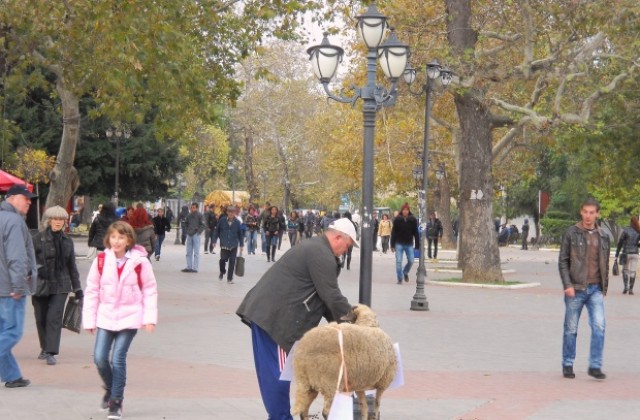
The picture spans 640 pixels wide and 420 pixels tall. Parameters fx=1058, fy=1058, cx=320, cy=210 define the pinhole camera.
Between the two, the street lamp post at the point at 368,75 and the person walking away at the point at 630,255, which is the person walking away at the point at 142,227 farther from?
the person walking away at the point at 630,255

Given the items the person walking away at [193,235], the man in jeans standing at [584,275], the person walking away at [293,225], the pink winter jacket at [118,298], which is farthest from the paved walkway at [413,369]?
the person walking away at [293,225]

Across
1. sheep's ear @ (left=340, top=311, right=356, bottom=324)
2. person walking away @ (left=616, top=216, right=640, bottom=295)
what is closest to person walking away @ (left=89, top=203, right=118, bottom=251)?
A: person walking away @ (left=616, top=216, right=640, bottom=295)

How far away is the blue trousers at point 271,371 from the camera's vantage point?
6.82 metres

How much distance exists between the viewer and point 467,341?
518 inches

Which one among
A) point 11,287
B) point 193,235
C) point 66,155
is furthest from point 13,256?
point 66,155

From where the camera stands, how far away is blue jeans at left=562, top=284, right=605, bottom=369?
10188 millimetres

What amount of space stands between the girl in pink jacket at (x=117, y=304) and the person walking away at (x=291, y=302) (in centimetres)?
119

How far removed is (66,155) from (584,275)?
18.5 meters

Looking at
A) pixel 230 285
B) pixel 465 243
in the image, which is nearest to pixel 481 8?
pixel 465 243

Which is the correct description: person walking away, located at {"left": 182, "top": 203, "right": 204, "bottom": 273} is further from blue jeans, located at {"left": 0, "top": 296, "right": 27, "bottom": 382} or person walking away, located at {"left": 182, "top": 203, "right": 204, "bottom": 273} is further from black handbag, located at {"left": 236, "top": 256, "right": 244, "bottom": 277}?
blue jeans, located at {"left": 0, "top": 296, "right": 27, "bottom": 382}

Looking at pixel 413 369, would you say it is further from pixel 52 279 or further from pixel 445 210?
pixel 445 210

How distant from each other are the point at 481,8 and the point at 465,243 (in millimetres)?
5603

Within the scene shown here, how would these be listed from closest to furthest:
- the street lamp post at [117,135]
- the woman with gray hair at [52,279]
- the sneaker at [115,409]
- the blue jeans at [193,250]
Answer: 1. the sneaker at [115,409]
2. the woman with gray hair at [52,279]
3. the blue jeans at [193,250]
4. the street lamp post at [117,135]

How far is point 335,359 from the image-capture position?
6.42 metres
